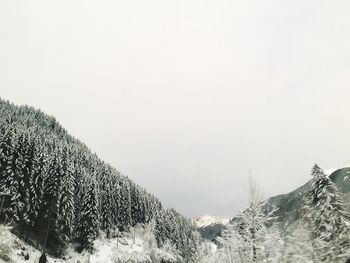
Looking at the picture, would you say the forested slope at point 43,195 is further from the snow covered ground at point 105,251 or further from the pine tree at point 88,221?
the snow covered ground at point 105,251

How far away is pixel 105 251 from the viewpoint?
83.9 metres

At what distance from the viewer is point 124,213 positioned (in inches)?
4328

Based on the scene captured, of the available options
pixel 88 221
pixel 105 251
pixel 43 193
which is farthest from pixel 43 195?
pixel 105 251

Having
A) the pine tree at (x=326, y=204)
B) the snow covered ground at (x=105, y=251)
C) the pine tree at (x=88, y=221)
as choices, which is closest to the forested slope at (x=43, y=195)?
the pine tree at (x=88, y=221)

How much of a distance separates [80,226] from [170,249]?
40.3 m

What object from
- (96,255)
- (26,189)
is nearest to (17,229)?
(26,189)

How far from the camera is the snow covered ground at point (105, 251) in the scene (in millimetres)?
54197

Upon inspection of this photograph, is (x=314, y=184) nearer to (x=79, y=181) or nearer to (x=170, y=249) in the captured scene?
(x=79, y=181)

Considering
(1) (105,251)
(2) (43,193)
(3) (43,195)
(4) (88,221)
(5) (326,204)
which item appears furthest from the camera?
(1) (105,251)

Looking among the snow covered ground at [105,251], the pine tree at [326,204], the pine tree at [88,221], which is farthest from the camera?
the pine tree at [88,221]

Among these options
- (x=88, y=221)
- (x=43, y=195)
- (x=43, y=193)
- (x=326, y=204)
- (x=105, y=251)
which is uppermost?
(x=43, y=193)

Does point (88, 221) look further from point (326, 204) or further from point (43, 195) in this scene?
point (326, 204)

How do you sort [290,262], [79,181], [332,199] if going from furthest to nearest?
[79,181]
[332,199]
[290,262]

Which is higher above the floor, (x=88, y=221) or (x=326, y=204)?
(x=88, y=221)
